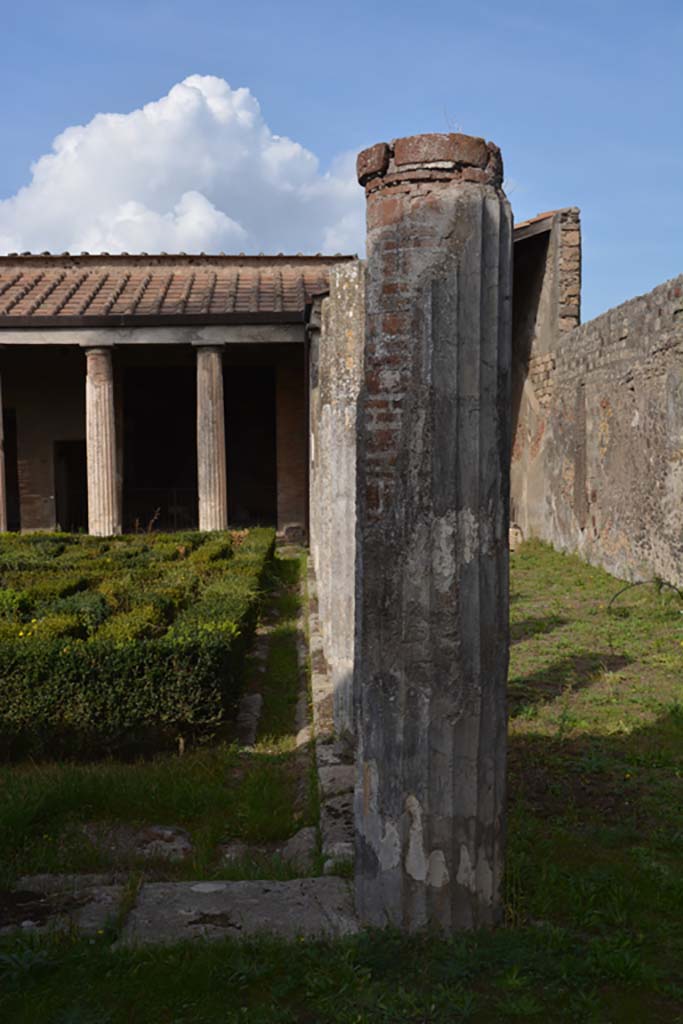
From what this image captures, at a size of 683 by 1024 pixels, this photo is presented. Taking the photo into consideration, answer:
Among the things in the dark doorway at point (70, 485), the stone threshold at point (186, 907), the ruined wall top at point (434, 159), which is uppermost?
the ruined wall top at point (434, 159)

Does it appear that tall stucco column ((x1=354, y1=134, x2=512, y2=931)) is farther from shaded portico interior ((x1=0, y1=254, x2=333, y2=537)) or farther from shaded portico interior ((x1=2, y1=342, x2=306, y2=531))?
shaded portico interior ((x1=0, y1=254, x2=333, y2=537))

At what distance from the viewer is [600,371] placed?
37.7 ft

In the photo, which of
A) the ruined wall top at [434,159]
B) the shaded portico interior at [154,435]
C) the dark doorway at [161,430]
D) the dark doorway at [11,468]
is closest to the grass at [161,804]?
the ruined wall top at [434,159]

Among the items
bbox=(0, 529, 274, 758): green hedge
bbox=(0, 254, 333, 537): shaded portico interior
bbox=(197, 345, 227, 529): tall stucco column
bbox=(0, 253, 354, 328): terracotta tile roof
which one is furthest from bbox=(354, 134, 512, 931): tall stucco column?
bbox=(197, 345, 227, 529): tall stucco column

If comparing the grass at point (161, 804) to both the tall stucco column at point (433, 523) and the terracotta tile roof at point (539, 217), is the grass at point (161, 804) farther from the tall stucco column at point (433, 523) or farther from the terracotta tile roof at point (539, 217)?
the terracotta tile roof at point (539, 217)

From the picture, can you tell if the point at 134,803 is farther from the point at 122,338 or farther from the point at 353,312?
the point at 122,338

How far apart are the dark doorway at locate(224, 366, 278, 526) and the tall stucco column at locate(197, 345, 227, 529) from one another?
267 inches

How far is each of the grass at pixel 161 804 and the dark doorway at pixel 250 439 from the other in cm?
1626

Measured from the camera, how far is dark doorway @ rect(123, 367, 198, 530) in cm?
2197

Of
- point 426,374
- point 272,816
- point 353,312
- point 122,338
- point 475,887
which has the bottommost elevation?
point 272,816

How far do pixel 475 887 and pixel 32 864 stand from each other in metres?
1.87

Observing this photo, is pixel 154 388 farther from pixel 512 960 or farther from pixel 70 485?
pixel 512 960

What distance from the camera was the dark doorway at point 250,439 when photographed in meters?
21.9

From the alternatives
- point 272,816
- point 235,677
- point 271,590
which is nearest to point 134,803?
point 272,816
